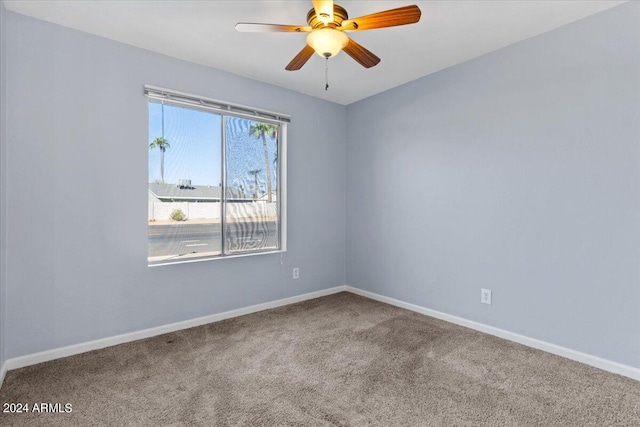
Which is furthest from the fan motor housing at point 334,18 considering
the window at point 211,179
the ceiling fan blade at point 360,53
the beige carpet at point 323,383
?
the beige carpet at point 323,383

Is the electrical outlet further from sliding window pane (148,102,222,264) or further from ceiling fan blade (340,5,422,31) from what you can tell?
sliding window pane (148,102,222,264)

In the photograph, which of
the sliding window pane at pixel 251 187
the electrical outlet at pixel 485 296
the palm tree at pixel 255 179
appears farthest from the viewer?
the palm tree at pixel 255 179

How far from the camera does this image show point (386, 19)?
1799mm

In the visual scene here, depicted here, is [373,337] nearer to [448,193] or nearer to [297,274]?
[297,274]

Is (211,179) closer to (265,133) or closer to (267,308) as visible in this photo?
(265,133)

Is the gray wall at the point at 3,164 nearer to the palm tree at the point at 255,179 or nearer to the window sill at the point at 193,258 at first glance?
the window sill at the point at 193,258

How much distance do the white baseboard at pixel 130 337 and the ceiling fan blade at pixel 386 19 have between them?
2.70 meters

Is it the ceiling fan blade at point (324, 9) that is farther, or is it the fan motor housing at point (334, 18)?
the fan motor housing at point (334, 18)

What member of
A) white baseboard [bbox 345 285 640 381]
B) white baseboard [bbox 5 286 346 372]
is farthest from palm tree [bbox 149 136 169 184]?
white baseboard [bbox 345 285 640 381]

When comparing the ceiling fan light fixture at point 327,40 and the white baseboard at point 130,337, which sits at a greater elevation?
the ceiling fan light fixture at point 327,40

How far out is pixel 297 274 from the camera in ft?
12.5

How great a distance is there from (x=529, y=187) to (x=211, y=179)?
2786 millimetres

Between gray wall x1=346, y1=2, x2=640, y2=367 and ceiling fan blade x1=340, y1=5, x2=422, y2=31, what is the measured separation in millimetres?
1439

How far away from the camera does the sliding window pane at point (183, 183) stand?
113 inches
